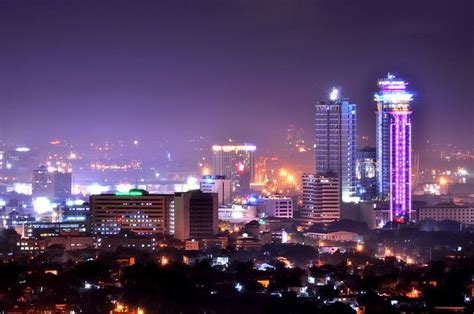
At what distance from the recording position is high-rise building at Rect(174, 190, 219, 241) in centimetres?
2898

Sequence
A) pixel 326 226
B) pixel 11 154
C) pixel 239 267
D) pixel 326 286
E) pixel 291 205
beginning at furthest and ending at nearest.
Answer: pixel 11 154
pixel 291 205
pixel 326 226
pixel 239 267
pixel 326 286

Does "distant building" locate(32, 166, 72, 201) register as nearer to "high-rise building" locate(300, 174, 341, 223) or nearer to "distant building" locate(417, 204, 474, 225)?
"high-rise building" locate(300, 174, 341, 223)

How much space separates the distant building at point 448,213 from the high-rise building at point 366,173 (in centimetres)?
124

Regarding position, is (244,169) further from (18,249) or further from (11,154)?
(18,249)

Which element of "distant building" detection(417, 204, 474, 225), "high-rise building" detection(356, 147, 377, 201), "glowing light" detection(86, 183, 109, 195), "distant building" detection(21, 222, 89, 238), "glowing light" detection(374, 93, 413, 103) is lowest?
"distant building" detection(21, 222, 89, 238)

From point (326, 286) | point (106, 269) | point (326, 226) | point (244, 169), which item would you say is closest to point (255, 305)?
point (326, 286)

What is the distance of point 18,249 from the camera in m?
27.0

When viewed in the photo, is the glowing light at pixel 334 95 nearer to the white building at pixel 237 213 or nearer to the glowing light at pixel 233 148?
the white building at pixel 237 213

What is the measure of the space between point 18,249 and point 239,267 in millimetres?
6139

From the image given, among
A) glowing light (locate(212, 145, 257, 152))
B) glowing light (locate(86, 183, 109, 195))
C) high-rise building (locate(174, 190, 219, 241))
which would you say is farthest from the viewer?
glowing light (locate(212, 145, 257, 152))

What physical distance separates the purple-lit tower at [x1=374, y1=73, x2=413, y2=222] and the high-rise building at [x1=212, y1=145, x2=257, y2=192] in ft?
25.0

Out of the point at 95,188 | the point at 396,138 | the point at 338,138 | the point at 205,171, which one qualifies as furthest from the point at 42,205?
the point at 396,138

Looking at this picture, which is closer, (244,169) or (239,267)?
(239,267)

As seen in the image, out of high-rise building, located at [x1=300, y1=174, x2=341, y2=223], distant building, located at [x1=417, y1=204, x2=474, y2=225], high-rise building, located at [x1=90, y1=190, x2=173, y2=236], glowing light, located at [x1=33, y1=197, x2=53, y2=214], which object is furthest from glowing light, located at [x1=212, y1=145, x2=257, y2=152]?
high-rise building, located at [x1=90, y1=190, x2=173, y2=236]
